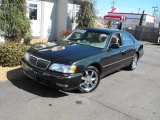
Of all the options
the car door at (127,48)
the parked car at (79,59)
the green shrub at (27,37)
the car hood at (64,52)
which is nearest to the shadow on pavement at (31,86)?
the parked car at (79,59)

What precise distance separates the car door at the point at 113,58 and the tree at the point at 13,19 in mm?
5004

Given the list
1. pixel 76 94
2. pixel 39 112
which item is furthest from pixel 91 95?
pixel 39 112

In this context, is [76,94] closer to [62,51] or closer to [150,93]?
[62,51]

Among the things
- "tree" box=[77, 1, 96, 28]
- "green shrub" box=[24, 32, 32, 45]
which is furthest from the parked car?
"tree" box=[77, 1, 96, 28]

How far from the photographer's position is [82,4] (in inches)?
602

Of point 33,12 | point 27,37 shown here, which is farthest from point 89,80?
point 33,12

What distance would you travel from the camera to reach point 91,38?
6.60 metres

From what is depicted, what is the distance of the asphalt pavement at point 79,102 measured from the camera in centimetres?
443

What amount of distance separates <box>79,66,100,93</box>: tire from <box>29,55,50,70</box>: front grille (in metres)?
0.96

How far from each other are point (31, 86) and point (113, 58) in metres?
2.39

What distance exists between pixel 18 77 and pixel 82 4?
10.0 meters

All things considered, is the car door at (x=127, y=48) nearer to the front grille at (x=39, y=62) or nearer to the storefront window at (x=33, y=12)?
the front grille at (x=39, y=62)

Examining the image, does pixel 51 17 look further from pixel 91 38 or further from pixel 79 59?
pixel 79 59

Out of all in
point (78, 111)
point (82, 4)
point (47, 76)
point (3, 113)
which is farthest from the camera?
point (82, 4)
